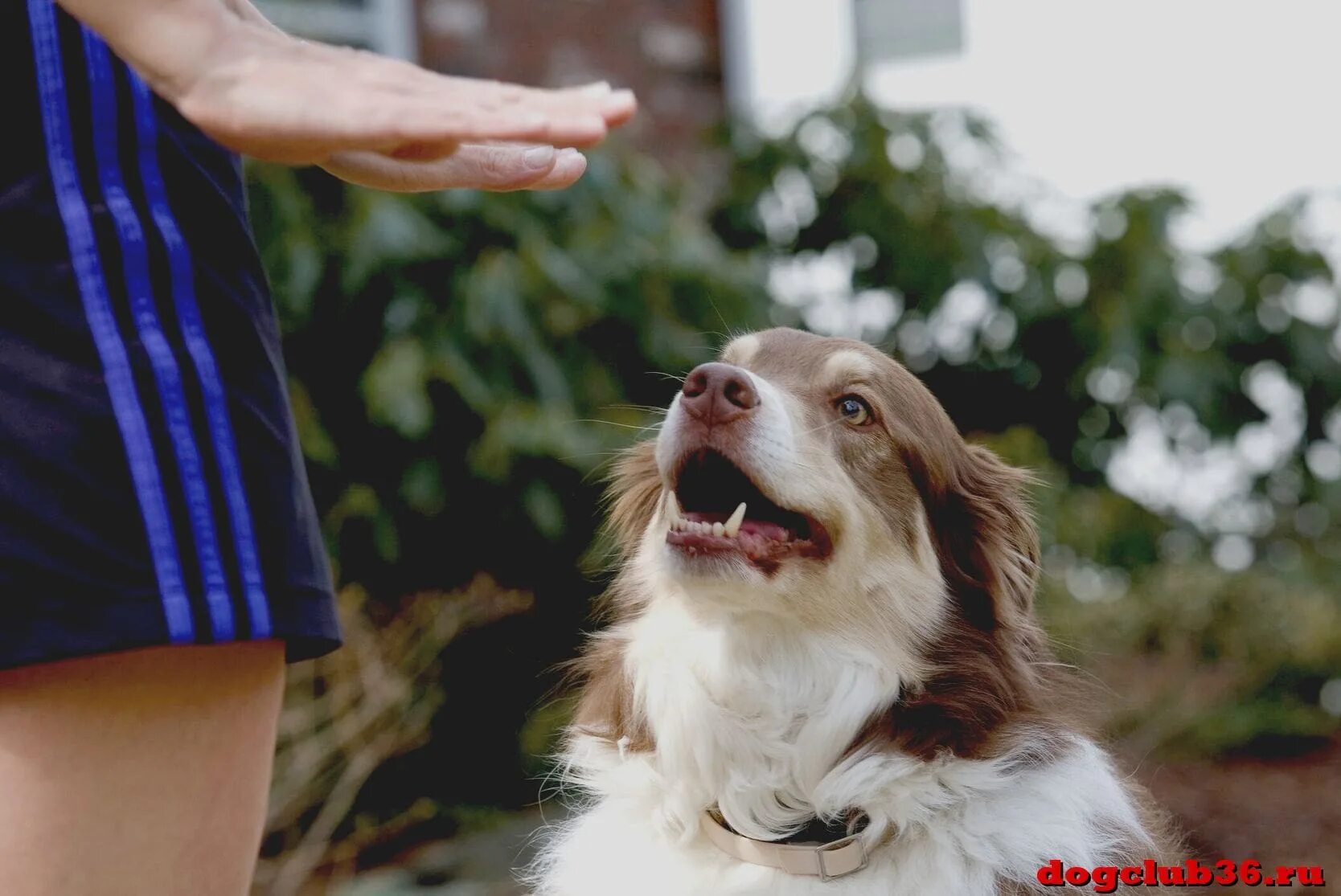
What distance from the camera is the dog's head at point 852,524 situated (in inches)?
97.3

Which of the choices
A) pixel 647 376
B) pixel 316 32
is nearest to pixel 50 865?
pixel 647 376

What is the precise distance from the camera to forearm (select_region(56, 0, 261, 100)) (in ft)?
4.09

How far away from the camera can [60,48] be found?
4.80 ft

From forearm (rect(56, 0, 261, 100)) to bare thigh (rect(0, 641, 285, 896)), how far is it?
0.60m

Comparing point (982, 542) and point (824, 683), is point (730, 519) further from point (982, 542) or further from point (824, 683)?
point (982, 542)

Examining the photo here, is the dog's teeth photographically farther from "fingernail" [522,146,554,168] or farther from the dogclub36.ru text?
"fingernail" [522,146,554,168]

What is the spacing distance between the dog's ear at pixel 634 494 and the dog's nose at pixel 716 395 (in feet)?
1.57

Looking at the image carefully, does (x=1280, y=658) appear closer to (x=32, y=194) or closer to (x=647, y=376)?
(x=647, y=376)

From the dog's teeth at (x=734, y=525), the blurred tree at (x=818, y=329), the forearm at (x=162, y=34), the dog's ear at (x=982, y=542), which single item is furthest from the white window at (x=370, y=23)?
the forearm at (x=162, y=34)

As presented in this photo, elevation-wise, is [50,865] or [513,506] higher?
[50,865]

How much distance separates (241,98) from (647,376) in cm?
406

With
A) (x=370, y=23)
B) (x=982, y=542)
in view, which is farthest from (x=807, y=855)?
(x=370, y=23)

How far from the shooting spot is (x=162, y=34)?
1254mm

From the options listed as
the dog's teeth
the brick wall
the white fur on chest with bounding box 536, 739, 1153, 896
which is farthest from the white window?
the white fur on chest with bounding box 536, 739, 1153, 896
